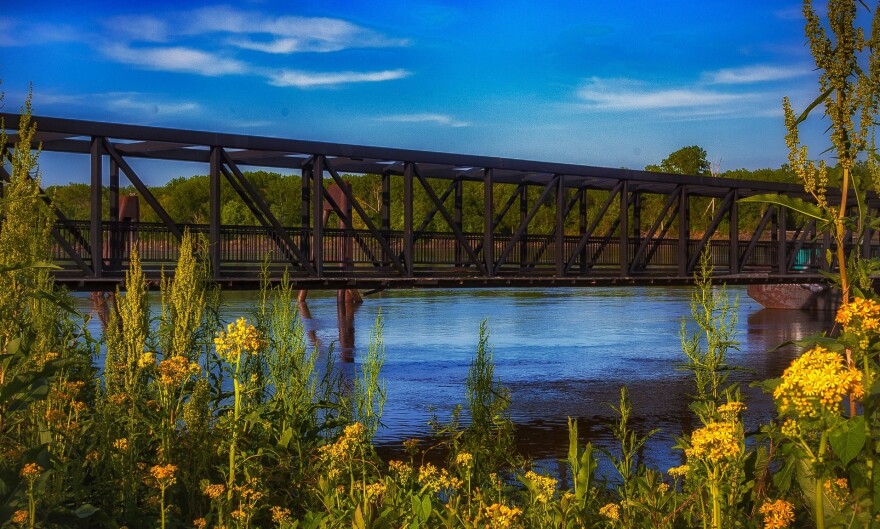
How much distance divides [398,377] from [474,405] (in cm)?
962

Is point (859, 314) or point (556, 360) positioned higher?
point (859, 314)

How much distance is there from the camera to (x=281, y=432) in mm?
6746

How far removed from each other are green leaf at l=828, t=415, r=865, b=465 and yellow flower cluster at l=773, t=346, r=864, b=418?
0.48 m

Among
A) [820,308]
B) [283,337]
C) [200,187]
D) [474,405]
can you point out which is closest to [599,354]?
[474,405]

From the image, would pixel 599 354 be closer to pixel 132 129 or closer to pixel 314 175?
pixel 314 175

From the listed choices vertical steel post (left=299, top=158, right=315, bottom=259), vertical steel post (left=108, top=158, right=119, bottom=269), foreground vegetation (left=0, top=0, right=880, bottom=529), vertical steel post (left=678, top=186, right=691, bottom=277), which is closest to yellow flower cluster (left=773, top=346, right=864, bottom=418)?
foreground vegetation (left=0, top=0, right=880, bottom=529)

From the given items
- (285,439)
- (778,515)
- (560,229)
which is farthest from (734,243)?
(778,515)

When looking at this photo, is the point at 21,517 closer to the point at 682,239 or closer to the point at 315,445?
the point at 315,445

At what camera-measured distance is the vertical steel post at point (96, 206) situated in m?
17.8

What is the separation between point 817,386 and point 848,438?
2.38 ft

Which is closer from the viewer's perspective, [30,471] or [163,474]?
[30,471]

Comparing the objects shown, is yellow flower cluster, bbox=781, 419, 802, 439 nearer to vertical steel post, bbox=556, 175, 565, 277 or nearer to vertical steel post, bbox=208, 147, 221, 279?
vertical steel post, bbox=208, 147, 221, 279

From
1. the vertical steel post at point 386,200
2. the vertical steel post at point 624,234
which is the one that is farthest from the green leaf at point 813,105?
the vertical steel post at point 624,234

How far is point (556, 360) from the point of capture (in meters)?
21.5
